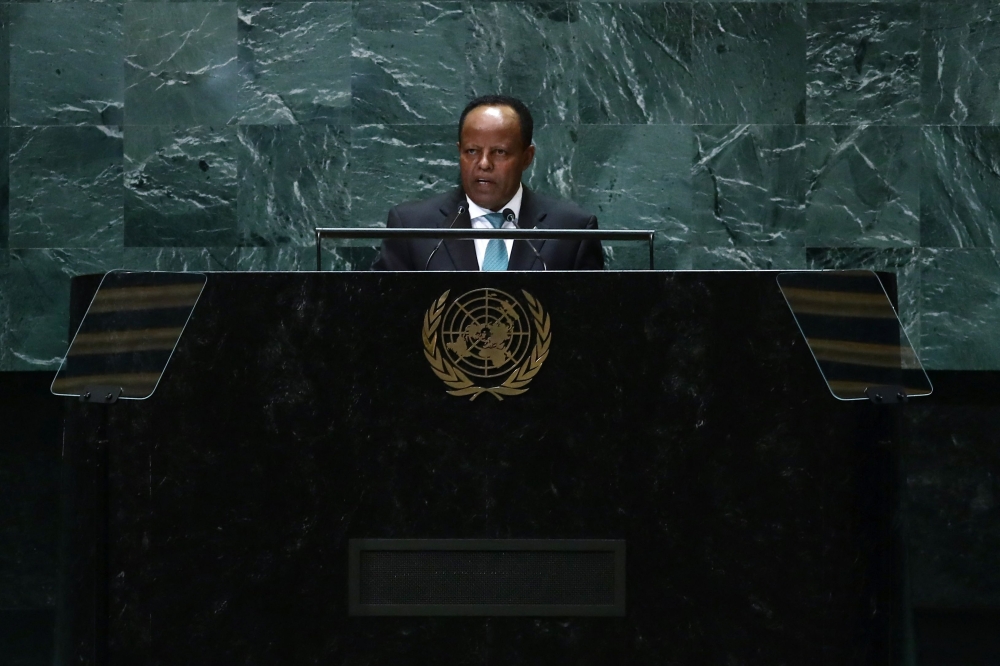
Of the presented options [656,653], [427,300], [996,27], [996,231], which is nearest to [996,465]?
[996,231]

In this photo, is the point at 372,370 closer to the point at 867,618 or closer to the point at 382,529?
the point at 382,529

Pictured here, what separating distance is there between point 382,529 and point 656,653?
0.50 metres

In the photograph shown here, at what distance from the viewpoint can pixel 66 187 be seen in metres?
4.14

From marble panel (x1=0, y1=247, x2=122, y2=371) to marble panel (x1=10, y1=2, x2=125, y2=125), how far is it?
49cm

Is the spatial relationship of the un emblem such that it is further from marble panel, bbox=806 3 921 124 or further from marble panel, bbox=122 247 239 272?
marble panel, bbox=806 3 921 124

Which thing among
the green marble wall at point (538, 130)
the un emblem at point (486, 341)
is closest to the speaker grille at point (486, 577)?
the un emblem at point (486, 341)

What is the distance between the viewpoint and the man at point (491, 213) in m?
2.79

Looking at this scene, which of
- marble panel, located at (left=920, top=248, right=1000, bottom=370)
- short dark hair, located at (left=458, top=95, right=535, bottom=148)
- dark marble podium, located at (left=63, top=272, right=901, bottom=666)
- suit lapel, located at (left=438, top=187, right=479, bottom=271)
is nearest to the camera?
dark marble podium, located at (left=63, top=272, right=901, bottom=666)

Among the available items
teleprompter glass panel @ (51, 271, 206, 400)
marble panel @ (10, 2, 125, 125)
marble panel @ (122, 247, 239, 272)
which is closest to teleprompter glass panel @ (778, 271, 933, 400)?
teleprompter glass panel @ (51, 271, 206, 400)

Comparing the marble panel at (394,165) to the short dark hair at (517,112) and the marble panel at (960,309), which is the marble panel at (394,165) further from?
the marble panel at (960,309)

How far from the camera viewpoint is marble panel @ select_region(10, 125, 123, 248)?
4.13 m

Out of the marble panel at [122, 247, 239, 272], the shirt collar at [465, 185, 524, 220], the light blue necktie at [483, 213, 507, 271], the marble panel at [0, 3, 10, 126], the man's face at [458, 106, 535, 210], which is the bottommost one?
the light blue necktie at [483, 213, 507, 271]

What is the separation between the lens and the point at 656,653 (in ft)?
6.27

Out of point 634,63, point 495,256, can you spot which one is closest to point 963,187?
point 634,63
